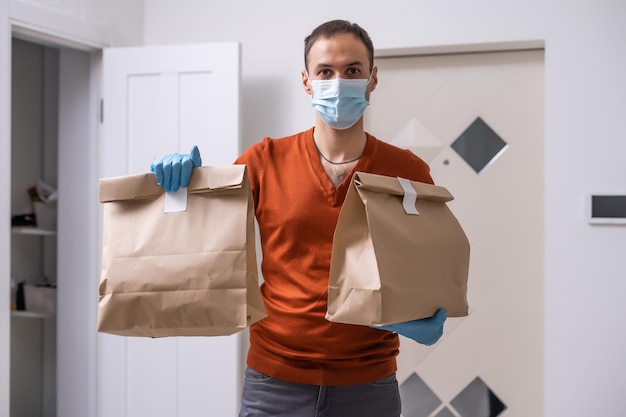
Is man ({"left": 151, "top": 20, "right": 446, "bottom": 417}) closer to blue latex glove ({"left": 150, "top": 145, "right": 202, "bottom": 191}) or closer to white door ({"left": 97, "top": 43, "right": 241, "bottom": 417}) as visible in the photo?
blue latex glove ({"left": 150, "top": 145, "right": 202, "bottom": 191})

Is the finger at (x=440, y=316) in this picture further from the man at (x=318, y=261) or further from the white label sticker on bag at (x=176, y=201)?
the white label sticker on bag at (x=176, y=201)

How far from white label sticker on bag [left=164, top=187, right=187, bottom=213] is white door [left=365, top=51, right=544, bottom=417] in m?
1.55

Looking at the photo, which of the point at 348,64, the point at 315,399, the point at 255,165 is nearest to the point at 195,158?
the point at 255,165

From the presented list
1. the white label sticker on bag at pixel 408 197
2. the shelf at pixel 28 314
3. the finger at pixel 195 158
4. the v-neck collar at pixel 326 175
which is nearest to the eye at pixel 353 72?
the v-neck collar at pixel 326 175

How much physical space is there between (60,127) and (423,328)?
2.15m

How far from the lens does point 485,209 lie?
267 centimetres

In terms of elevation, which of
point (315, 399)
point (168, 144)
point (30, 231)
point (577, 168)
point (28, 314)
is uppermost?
Result: point (168, 144)

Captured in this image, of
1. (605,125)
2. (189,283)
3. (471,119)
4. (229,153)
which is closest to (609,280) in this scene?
(605,125)

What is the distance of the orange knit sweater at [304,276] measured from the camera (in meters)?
1.44

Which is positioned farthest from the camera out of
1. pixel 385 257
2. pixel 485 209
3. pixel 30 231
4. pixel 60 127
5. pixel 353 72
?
pixel 30 231

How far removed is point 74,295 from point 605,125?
227 cm

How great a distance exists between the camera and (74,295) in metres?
2.93

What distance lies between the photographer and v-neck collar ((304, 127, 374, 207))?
1451 mm

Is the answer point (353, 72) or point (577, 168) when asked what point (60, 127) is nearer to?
point (353, 72)
